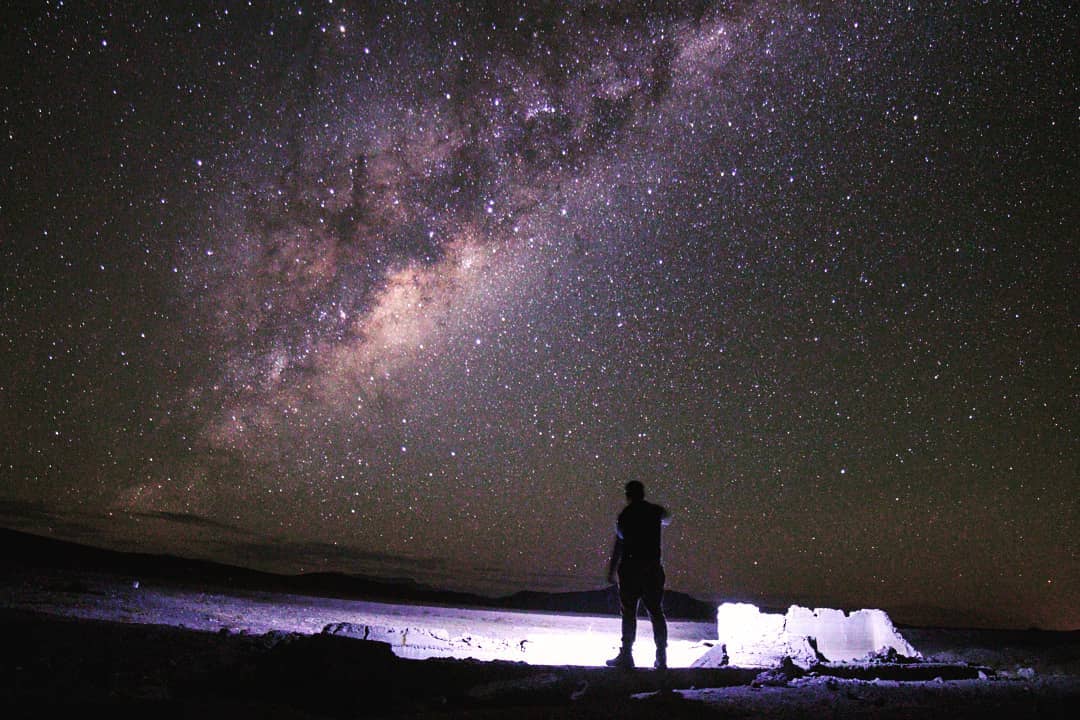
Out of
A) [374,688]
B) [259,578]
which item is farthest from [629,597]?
[259,578]

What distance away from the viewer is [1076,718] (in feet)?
12.9

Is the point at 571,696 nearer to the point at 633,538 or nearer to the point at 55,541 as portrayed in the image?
the point at 633,538

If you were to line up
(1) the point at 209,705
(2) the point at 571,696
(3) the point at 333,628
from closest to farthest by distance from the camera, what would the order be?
1. (1) the point at 209,705
2. (2) the point at 571,696
3. (3) the point at 333,628

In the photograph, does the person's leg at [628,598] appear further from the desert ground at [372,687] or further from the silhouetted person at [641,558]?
the desert ground at [372,687]

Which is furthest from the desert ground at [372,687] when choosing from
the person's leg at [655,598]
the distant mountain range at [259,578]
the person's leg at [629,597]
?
the distant mountain range at [259,578]

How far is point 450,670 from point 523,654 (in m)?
6.35

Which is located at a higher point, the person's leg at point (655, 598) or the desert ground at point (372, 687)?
the person's leg at point (655, 598)

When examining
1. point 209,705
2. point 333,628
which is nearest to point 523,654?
point 333,628

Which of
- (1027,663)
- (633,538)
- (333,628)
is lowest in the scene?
(1027,663)

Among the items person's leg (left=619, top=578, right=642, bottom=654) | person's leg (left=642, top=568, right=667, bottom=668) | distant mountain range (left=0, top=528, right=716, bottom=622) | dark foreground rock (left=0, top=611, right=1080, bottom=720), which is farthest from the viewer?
distant mountain range (left=0, top=528, right=716, bottom=622)

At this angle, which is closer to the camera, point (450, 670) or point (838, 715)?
point (838, 715)

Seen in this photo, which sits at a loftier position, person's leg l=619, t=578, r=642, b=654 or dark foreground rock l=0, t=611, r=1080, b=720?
person's leg l=619, t=578, r=642, b=654

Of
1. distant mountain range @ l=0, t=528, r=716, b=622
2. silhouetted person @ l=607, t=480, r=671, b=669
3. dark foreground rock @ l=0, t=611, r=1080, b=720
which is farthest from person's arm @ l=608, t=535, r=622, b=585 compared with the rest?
distant mountain range @ l=0, t=528, r=716, b=622

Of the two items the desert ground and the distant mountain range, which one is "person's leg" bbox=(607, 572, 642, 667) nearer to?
the desert ground
